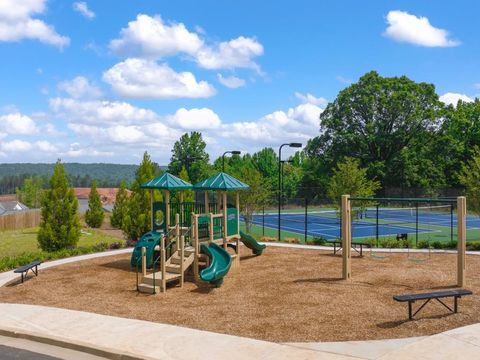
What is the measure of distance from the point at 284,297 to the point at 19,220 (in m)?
42.6

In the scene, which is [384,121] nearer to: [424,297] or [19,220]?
[19,220]

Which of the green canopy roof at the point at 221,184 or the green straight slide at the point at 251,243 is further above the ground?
the green canopy roof at the point at 221,184

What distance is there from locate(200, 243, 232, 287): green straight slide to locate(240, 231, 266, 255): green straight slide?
3.44m

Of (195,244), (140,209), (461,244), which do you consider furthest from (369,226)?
(195,244)

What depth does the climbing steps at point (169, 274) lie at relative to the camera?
1433cm

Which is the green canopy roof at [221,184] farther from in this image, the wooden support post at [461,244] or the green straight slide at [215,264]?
the wooden support post at [461,244]

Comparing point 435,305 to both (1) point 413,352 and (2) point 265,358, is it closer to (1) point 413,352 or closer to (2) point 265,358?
(1) point 413,352

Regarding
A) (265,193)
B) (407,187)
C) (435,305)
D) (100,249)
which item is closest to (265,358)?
(435,305)

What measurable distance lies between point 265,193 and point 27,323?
2539 centimetres

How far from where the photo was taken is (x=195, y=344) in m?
9.32

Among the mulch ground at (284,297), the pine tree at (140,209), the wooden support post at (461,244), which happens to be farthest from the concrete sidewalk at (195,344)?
the pine tree at (140,209)

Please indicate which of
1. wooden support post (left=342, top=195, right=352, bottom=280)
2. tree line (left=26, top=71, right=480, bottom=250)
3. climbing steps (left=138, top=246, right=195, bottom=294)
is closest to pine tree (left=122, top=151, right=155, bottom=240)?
climbing steps (left=138, top=246, right=195, bottom=294)

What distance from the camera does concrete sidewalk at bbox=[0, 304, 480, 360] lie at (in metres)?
8.62

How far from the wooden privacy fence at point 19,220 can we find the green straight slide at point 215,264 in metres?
37.2
